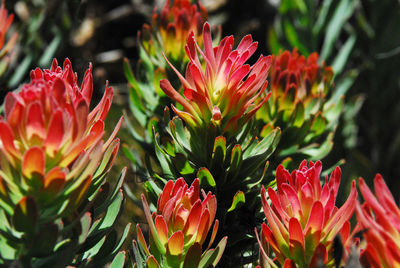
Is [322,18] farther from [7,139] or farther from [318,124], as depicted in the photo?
[7,139]

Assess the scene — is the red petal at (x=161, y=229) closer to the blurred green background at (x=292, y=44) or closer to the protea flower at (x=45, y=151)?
the protea flower at (x=45, y=151)

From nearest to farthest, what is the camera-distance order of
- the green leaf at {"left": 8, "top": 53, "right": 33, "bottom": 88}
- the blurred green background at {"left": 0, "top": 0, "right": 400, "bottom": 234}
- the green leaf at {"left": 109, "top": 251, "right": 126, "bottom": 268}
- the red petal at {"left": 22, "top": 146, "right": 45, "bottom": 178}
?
the red petal at {"left": 22, "top": 146, "right": 45, "bottom": 178}, the green leaf at {"left": 109, "top": 251, "right": 126, "bottom": 268}, the green leaf at {"left": 8, "top": 53, "right": 33, "bottom": 88}, the blurred green background at {"left": 0, "top": 0, "right": 400, "bottom": 234}

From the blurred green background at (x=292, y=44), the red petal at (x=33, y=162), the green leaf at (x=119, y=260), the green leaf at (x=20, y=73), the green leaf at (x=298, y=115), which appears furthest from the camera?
the blurred green background at (x=292, y=44)

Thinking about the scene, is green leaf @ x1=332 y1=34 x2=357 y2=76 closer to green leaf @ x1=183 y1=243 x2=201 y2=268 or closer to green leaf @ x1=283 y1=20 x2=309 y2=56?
green leaf @ x1=283 y1=20 x2=309 y2=56

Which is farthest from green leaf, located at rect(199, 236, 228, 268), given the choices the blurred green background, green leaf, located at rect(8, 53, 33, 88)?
green leaf, located at rect(8, 53, 33, 88)

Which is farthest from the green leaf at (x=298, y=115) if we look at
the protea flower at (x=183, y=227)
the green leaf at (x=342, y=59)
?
the green leaf at (x=342, y=59)

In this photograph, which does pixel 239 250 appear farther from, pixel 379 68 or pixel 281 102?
pixel 379 68

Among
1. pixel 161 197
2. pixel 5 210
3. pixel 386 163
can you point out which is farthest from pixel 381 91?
pixel 5 210
